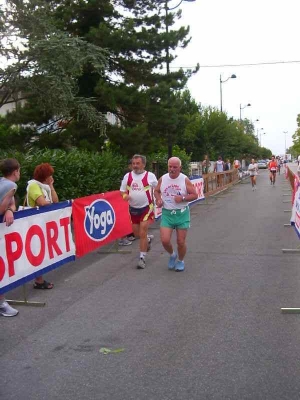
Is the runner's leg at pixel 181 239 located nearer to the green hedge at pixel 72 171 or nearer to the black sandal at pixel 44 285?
the black sandal at pixel 44 285

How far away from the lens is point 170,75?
20688 millimetres

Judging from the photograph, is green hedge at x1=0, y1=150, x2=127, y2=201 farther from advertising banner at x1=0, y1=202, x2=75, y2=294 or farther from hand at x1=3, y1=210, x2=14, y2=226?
hand at x1=3, y1=210, x2=14, y2=226

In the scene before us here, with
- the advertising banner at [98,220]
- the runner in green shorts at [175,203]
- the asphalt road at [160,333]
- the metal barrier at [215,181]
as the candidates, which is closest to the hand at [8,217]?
the asphalt road at [160,333]

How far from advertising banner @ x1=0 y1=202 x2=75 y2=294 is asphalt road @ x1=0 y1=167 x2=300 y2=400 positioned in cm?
40

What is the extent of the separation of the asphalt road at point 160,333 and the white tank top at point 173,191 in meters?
1.04

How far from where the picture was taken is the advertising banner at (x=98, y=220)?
798 cm

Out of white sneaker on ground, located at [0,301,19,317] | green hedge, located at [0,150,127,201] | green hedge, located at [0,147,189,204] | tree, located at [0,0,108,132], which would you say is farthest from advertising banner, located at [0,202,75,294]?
tree, located at [0,0,108,132]

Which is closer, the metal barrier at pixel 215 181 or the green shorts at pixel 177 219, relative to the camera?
the green shorts at pixel 177 219

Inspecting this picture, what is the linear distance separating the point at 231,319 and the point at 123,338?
1236 mm

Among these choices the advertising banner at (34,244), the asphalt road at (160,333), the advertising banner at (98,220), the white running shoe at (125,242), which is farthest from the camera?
the white running shoe at (125,242)

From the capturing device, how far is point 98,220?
8.64 metres

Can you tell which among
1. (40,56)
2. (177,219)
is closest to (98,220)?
(177,219)

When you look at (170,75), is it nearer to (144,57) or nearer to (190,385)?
(144,57)

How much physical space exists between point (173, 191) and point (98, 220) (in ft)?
5.21
